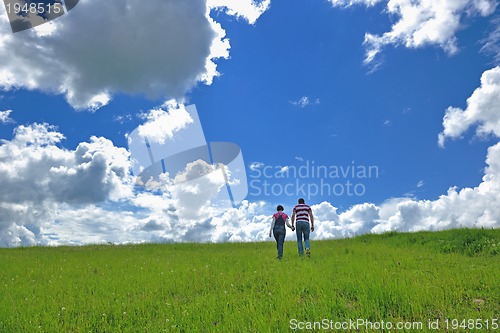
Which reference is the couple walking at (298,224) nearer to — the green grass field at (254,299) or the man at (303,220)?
the man at (303,220)

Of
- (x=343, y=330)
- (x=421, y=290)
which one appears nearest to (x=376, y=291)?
(x=421, y=290)

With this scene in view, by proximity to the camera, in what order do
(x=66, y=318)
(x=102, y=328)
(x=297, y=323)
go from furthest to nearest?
(x=66, y=318), (x=102, y=328), (x=297, y=323)

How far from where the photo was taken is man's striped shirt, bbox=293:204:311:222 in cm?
1794

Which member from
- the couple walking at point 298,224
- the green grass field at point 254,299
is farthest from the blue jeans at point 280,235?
the green grass field at point 254,299

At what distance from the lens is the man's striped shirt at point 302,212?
17938 mm

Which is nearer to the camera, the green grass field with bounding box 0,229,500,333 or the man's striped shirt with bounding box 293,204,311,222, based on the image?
the green grass field with bounding box 0,229,500,333

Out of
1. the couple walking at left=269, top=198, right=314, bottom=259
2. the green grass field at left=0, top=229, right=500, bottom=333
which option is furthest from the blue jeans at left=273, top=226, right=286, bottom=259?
the green grass field at left=0, top=229, right=500, bottom=333

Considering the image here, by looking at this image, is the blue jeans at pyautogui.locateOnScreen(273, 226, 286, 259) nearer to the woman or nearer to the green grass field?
the woman

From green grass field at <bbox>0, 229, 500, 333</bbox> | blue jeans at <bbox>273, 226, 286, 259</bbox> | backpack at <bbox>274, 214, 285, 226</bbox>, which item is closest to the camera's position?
green grass field at <bbox>0, 229, 500, 333</bbox>

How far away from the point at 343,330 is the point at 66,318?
6272 millimetres

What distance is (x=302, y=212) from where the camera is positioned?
18.0 metres

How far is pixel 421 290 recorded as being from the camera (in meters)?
8.23

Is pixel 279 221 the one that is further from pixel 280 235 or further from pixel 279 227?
pixel 280 235

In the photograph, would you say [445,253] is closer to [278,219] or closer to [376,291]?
[278,219]
